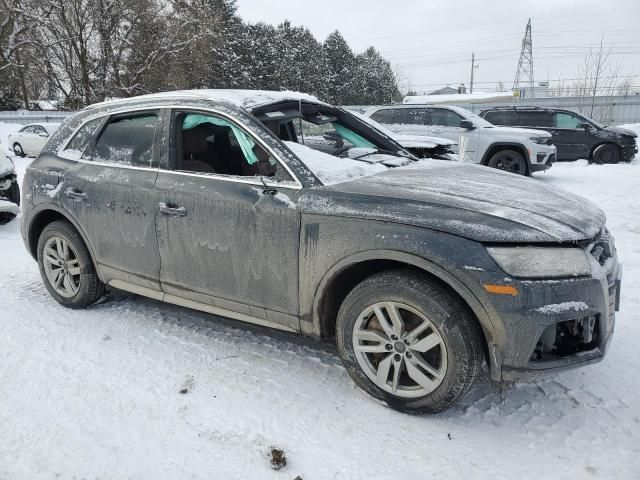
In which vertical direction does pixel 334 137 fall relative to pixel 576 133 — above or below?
above

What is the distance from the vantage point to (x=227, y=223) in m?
3.01

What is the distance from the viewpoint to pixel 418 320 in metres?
2.59

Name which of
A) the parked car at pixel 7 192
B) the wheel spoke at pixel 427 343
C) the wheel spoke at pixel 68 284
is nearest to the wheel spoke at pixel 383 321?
the wheel spoke at pixel 427 343

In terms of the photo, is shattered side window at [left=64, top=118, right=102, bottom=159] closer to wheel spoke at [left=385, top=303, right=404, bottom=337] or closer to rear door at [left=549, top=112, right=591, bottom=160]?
wheel spoke at [left=385, top=303, right=404, bottom=337]

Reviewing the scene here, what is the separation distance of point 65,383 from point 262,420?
1.26 meters

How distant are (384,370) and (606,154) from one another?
1406 cm

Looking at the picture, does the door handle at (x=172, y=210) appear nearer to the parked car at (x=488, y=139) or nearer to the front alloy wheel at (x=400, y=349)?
the front alloy wheel at (x=400, y=349)

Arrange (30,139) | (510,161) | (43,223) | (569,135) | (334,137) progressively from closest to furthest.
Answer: (334,137) → (43,223) → (510,161) → (569,135) → (30,139)

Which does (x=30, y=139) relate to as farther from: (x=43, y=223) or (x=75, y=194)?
(x=75, y=194)

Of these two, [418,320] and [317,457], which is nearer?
[317,457]

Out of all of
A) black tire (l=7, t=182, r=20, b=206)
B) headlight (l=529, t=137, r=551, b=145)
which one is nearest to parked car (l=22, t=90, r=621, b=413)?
black tire (l=7, t=182, r=20, b=206)

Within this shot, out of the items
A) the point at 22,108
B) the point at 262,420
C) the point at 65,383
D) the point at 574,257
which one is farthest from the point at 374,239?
the point at 22,108

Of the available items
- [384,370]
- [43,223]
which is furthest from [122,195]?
[384,370]

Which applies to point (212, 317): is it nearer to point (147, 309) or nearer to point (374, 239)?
point (147, 309)
